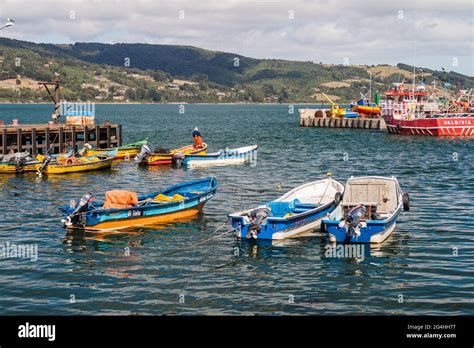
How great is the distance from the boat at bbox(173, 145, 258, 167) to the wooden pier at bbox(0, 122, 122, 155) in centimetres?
1065

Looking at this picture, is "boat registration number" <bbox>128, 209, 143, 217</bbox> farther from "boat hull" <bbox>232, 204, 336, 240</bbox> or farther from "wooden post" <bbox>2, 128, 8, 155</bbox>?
"wooden post" <bbox>2, 128, 8, 155</bbox>

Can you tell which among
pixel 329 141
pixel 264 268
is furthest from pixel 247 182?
pixel 329 141

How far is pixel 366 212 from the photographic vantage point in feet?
92.2

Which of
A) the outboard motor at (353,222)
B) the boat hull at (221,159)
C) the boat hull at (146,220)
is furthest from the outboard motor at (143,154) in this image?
the outboard motor at (353,222)

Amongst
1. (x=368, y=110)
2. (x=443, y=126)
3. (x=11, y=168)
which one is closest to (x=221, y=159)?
(x=11, y=168)

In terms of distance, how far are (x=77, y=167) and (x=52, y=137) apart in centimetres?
1432

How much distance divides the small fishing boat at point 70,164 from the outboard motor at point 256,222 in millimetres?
25791

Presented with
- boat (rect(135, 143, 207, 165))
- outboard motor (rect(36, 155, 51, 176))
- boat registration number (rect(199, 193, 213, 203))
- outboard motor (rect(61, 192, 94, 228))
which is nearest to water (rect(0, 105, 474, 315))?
outboard motor (rect(61, 192, 94, 228))

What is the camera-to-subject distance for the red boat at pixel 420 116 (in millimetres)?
93750

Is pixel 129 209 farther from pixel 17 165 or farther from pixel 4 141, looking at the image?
pixel 4 141

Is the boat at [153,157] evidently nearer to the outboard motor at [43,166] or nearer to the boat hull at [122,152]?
the boat hull at [122,152]

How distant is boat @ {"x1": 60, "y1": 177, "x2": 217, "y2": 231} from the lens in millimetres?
28859
